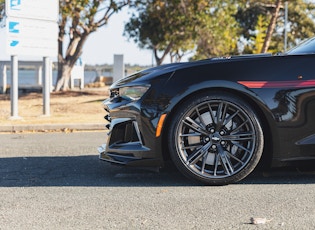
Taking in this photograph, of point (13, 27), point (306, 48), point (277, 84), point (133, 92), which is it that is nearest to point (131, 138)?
point (133, 92)

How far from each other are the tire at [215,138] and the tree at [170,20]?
14240 millimetres

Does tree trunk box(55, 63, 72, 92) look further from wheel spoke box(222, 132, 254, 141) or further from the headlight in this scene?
wheel spoke box(222, 132, 254, 141)

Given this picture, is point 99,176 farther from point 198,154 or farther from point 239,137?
point 239,137

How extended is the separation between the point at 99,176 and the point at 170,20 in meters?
17.9

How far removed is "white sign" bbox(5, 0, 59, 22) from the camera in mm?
10391

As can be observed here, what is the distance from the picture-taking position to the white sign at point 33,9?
10.4 metres

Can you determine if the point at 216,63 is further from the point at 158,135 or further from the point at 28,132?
the point at 28,132

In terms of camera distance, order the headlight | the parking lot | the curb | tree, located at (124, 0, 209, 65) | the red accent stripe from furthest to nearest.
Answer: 1. tree, located at (124, 0, 209, 65)
2. the curb
3. the headlight
4. the red accent stripe
5. the parking lot

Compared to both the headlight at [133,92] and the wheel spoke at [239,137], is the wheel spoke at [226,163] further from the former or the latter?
the headlight at [133,92]

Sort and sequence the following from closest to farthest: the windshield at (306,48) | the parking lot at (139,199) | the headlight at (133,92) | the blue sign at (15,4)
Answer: the parking lot at (139,199)
the headlight at (133,92)
the windshield at (306,48)
the blue sign at (15,4)

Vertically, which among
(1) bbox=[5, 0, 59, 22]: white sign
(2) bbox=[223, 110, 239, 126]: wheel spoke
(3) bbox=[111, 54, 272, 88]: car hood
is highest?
(1) bbox=[5, 0, 59, 22]: white sign

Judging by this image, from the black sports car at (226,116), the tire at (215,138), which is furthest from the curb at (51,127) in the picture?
the tire at (215,138)

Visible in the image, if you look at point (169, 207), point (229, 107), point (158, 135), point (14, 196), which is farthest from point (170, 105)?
point (14, 196)

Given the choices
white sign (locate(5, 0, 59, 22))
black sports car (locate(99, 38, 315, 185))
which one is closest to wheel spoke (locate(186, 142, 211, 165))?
black sports car (locate(99, 38, 315, 185))
